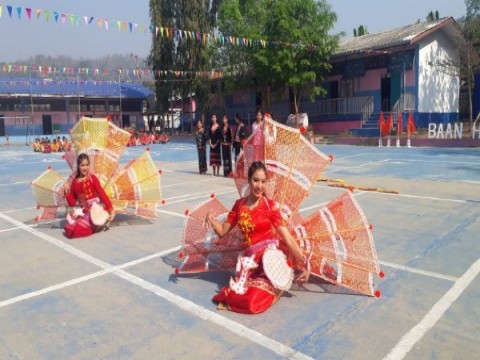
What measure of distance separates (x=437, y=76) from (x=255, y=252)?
24.4 metres

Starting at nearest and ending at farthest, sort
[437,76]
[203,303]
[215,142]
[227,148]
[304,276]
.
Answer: [203,303]
[304,276]
[227,148]
[215,142]
[437,76]

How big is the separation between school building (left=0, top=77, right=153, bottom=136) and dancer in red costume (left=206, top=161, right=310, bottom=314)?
3422 centimetres

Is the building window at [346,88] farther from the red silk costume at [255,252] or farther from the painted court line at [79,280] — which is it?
the red silk costume at [255,252]

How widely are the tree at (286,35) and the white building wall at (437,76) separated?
4.98m

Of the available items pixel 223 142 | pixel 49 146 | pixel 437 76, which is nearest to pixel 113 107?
pixel 49 146

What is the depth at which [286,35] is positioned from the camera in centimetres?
2391

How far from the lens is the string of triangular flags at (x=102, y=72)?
944 inches

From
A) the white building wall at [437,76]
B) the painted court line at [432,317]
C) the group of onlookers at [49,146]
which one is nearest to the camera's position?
the painted court line at [432,317]

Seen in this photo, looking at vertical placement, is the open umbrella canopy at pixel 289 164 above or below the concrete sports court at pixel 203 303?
above

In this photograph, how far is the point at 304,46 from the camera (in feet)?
78.3

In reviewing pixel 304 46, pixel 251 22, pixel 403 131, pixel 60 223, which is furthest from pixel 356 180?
pixel 251 22

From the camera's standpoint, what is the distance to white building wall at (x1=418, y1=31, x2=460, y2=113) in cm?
2370

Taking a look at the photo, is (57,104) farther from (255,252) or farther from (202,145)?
(255,252)

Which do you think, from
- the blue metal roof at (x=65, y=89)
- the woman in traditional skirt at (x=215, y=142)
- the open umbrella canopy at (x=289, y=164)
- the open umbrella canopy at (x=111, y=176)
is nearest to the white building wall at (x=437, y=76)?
the woman in traditional skirt at (x=215, y=142)
